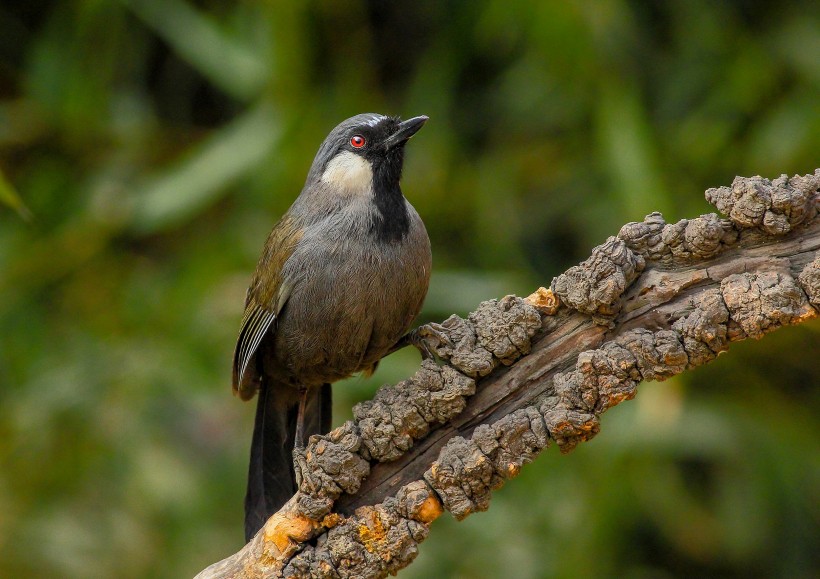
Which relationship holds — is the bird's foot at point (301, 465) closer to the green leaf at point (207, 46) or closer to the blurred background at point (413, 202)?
the blurred background at point (413, 202)

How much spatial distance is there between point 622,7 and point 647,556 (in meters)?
3.15

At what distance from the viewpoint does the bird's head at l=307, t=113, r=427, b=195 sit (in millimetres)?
3879

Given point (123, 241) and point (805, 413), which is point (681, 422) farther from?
point (123, 241)

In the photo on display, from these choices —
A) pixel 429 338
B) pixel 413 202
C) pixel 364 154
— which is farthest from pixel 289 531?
pixel 413 202

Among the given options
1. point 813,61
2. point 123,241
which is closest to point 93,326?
point 123,241

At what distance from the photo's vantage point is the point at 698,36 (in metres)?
6.02

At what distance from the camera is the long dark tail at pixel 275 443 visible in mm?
3938

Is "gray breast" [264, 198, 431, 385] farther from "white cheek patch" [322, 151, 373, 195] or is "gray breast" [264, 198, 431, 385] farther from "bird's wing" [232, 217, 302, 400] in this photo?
"white cheek patch" [322, 151, 373, 195]

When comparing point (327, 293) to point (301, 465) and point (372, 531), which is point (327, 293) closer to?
point (301, 465)

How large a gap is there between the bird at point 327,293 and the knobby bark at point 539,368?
49 cm

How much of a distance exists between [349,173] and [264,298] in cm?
58

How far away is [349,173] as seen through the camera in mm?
3912

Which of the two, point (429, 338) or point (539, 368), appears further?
point (429, 338)

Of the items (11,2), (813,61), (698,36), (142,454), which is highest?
(11,2)
